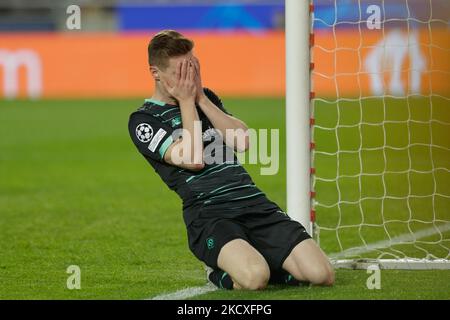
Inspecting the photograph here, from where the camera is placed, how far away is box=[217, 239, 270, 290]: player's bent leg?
5547 millimetres

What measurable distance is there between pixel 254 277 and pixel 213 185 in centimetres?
63

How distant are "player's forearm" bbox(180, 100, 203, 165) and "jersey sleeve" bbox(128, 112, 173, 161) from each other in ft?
0.46

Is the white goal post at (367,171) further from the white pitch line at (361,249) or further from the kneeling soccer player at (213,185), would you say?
the kneeling soccer player at (213,185)

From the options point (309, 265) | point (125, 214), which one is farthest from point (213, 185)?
point (125, 214)

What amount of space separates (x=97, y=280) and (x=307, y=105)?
1.70m

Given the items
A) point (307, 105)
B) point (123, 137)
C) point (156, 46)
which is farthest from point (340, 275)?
point (123, 137)

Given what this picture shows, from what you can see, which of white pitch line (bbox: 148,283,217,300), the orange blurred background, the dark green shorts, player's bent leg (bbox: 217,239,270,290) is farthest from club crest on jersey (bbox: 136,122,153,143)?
the orange blurred background

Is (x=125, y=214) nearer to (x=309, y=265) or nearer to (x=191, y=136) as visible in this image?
(x=191, y=136)

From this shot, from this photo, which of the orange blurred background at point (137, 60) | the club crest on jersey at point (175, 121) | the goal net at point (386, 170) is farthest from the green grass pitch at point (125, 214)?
the orange blurred background at point (137, 60)

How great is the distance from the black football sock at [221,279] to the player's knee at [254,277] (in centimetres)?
12

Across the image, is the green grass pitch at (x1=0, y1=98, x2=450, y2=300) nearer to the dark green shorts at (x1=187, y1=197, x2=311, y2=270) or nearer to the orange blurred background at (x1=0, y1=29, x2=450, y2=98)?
the dark green shorts at (x1=187, y1=197, x2=311, y2=270)

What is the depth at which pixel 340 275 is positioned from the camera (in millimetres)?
6188

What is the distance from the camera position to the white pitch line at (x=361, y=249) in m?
5.64
